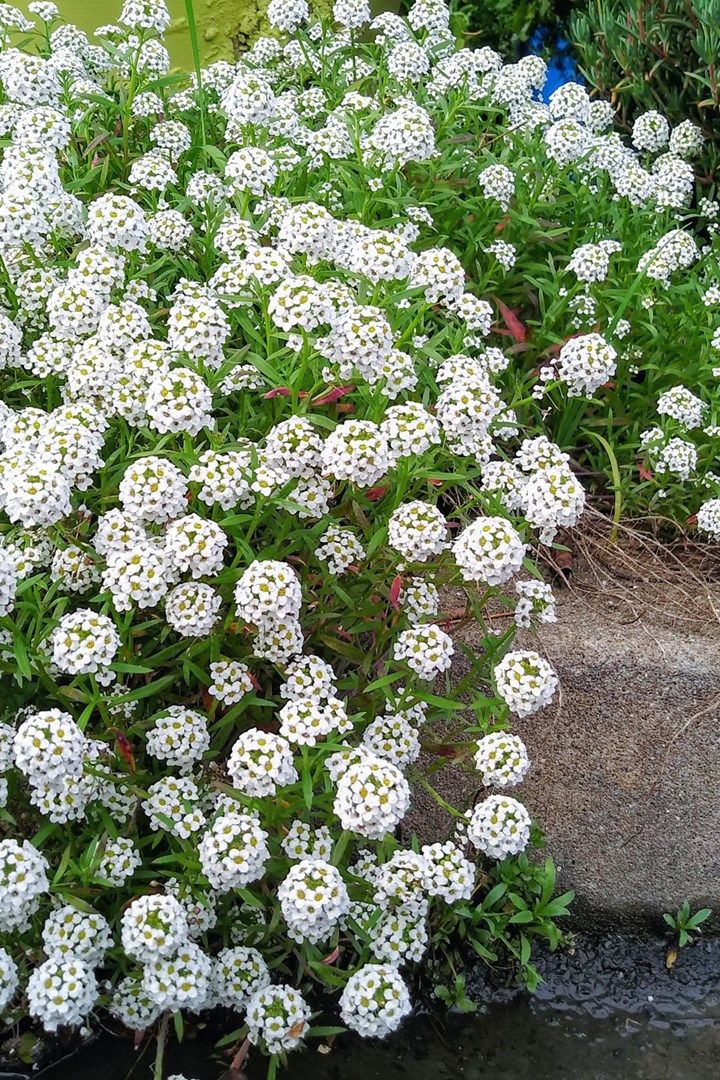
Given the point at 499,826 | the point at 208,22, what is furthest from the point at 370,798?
the point at 208,22

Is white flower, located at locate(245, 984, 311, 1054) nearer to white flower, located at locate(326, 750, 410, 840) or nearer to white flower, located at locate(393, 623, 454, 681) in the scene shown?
white flower, located at locate(326, 750, 410, 840)

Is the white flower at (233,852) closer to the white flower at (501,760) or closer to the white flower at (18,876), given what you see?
the white flower at (18,876)

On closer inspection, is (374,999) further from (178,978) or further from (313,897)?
(178,978)

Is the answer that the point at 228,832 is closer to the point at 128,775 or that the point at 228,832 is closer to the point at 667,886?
the point at 128,775

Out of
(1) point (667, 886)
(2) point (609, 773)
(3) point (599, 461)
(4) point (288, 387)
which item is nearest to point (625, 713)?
(2) point (609, 773)

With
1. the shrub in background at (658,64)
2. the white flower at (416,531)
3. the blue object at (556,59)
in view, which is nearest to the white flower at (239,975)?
the white flower at (416,531)
